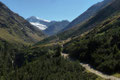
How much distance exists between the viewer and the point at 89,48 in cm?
8481

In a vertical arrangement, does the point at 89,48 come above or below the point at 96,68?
above

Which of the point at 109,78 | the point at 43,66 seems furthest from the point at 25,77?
the point at 109,78

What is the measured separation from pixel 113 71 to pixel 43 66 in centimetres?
3687

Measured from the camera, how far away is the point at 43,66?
75.3 metres

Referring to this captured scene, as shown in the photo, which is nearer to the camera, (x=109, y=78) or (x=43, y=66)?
(x=109, y=78)

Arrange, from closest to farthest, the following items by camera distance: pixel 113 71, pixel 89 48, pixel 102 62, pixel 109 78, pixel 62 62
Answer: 1. pixel 109 78
2. pixel 113 71
3. pixel 102 62
4. pixel 62 62
5. pixel 89 48

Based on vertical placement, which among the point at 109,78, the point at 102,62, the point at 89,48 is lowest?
the point at 109,78

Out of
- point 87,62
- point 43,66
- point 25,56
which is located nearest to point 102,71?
point 87,62

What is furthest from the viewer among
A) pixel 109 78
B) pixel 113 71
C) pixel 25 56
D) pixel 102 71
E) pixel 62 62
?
pixel 25 56

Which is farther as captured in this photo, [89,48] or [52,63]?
[89,48]

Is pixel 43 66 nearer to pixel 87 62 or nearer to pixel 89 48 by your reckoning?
pixel 87 62

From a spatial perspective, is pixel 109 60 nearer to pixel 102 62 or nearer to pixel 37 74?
pixel 102 62

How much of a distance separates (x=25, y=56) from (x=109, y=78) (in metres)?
136

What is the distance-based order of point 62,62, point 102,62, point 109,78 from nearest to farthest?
1. point 109,78
2. point 102,62
3. point 62,62
